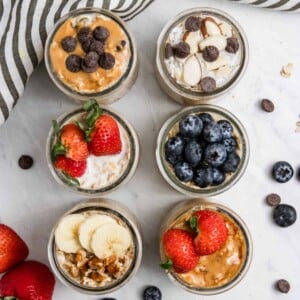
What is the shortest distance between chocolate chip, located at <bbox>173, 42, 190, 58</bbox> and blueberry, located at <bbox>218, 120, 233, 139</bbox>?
0.16 metres

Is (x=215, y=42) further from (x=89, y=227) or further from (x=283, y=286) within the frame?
(x=283, y=286)

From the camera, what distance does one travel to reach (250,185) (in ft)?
6.44

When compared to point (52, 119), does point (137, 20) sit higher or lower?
higher

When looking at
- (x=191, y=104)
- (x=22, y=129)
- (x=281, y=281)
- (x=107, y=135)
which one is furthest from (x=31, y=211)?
(x=281, y=281)

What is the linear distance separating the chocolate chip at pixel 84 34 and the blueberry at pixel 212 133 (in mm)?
314

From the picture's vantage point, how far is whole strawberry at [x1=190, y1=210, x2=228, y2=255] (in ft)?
5.72

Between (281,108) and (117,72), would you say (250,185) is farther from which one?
(117,72)

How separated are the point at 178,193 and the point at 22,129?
39cm

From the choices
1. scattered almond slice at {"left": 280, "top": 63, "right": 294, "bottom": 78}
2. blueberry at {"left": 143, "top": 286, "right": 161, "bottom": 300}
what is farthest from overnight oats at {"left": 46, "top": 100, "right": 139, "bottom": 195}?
scattered almond slice at {"left": 280, "top": 63, "right": 294, "bottom": 78}

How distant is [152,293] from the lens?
6.33ft

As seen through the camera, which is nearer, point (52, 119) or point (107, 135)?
point (107, 135)

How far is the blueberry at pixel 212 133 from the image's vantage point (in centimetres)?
175

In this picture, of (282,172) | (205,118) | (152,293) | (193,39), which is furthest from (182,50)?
(152,293)

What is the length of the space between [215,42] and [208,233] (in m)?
0.41
